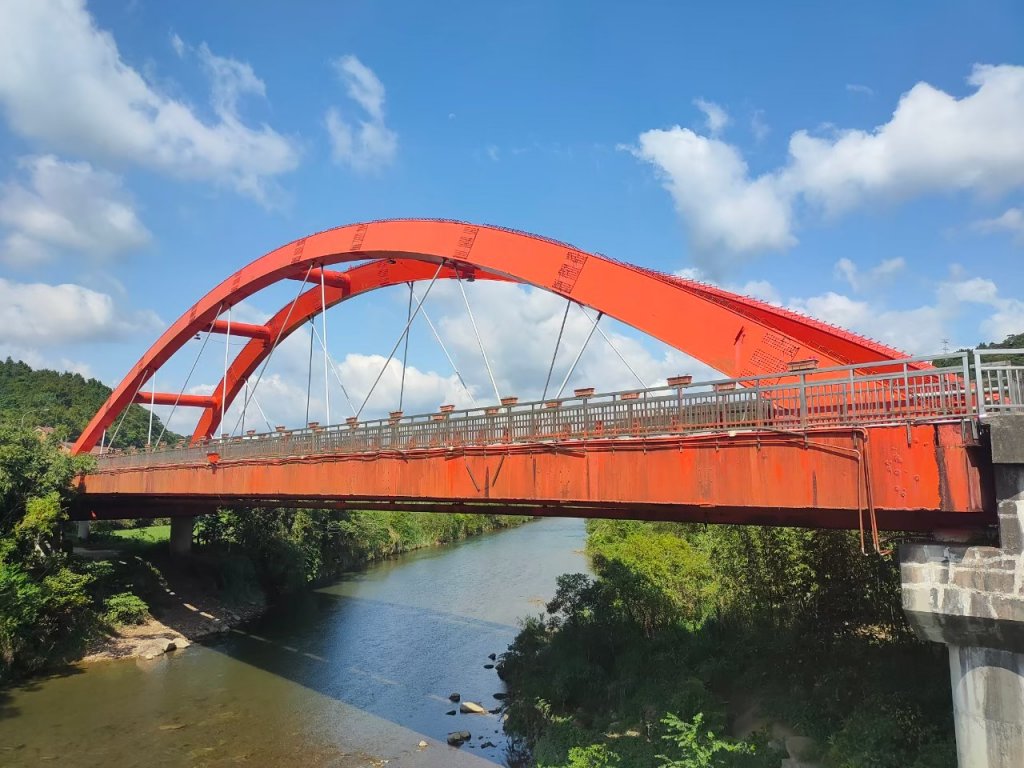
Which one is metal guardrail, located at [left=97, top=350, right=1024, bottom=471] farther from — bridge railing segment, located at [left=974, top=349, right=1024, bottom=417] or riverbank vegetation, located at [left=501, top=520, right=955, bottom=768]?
riverbank vegetation, located at [left=501, top=520, right=955, bottom=768]

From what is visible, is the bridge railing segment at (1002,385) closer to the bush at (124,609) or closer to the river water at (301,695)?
the river water at (301,695)

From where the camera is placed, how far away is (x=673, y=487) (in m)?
8.57

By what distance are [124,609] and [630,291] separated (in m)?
21.6

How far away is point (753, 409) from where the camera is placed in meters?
8.18

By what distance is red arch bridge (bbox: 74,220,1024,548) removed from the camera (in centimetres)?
687

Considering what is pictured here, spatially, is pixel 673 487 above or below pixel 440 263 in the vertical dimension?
below

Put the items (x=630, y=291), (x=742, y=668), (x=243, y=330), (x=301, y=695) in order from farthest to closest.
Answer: (x=243, y=330) → (x=301, y=695) → (x=742, y=668) → (x=630, y=291)

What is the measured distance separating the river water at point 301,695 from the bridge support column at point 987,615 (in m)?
9.64

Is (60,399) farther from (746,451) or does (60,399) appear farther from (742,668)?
(746,451)

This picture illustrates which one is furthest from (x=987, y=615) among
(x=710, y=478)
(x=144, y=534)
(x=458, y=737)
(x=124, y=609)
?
(x=144, y=534)

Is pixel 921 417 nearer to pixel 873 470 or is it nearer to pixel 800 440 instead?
pixel 873 470

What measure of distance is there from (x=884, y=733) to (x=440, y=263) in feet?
42.3

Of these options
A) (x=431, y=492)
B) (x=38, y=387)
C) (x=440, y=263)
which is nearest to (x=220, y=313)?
(x=440, y=263)

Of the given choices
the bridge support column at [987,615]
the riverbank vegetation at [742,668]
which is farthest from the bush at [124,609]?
the bridge support column at [987,615]
